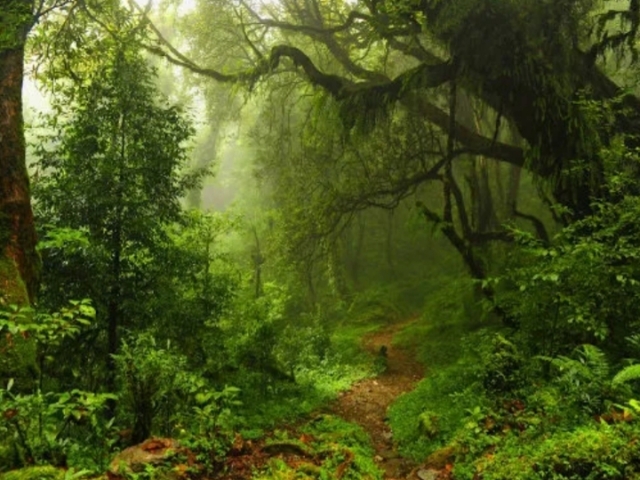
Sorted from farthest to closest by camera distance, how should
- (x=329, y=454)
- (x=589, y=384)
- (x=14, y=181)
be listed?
(x=329, y=454)
(x=14, y=181)
(x=589, y=384)

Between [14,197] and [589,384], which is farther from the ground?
[14,197]

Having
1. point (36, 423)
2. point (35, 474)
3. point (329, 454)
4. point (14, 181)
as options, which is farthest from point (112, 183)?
point (329, 454)

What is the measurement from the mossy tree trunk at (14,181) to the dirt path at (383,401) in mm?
5245

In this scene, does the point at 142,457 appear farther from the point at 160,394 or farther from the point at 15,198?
the point at 15,198

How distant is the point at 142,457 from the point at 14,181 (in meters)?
3.74

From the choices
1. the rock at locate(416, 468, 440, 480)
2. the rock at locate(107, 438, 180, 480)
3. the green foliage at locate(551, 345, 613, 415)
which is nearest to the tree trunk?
the rock at locate(107, 438, 180, 480)

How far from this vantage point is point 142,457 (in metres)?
5.00

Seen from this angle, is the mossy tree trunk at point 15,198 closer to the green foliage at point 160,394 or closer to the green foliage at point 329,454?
the green foliage at point 160,394

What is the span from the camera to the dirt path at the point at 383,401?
7020 mm

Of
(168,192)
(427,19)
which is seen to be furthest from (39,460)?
(427,19)

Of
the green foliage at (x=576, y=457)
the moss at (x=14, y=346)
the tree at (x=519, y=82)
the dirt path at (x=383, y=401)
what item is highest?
the tree at (x=519, y=82)

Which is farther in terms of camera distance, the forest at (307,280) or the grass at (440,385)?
the grass at (440,385)

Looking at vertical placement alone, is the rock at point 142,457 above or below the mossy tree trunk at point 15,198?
below

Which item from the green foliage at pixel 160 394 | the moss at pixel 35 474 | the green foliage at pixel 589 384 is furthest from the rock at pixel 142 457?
the green foliage at pixel 589 384
